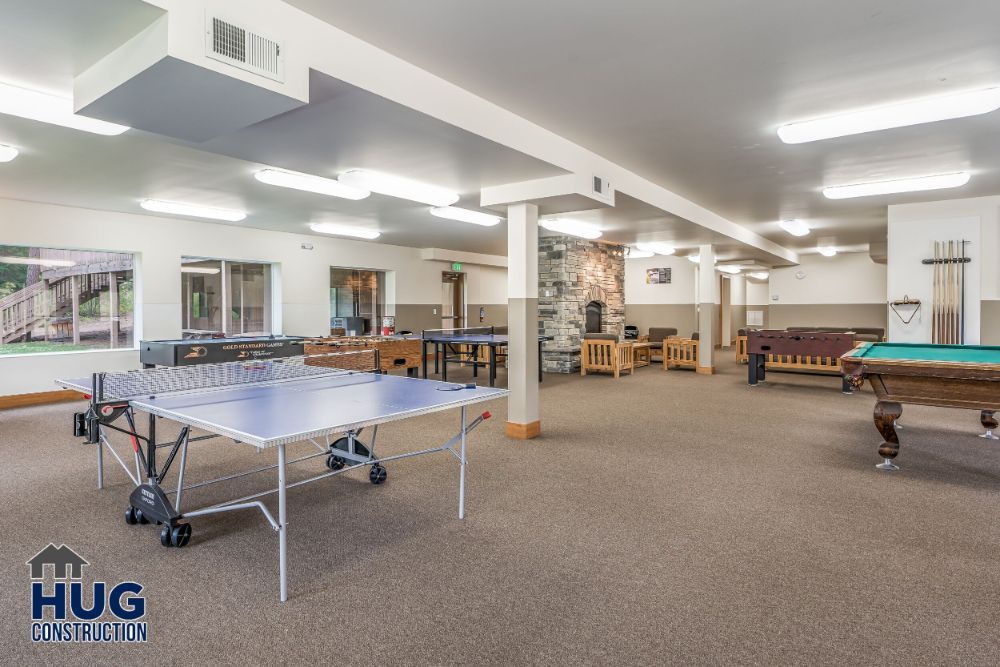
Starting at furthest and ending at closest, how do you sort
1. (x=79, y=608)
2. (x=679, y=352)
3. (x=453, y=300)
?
(x=453, y=300), (x=679, y=352), (x=79, y=608)

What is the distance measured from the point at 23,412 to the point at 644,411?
25.6 ft

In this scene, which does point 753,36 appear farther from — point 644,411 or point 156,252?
point 156,252

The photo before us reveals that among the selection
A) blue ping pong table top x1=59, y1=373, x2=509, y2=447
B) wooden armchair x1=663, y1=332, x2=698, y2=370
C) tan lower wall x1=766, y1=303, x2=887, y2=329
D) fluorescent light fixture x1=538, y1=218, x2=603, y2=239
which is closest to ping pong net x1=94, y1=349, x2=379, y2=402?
blue ping pong table top x1=59, y1=373, x2=509, y2=447

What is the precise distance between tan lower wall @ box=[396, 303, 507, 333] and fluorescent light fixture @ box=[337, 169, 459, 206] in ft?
23.3

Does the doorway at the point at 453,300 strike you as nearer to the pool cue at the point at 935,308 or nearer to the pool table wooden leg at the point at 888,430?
the pool cue at the point at 935,308

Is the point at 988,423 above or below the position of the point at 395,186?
below

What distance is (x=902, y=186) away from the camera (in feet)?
20.9

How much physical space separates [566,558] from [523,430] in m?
2.59

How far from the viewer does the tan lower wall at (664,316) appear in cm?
1562

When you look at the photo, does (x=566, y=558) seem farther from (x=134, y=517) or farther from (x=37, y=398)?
(x=37, y=398)

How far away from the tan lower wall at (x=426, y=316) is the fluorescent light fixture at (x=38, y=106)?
351 inches

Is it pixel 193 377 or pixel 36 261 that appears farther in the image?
pixel 36 261

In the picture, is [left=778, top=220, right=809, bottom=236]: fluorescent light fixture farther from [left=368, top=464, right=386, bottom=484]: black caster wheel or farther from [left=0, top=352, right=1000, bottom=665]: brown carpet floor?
[left=368, top=464, right=386, bottom=484]: black caster wheel

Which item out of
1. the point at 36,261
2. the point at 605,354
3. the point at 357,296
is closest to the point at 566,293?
the point at 605,354
